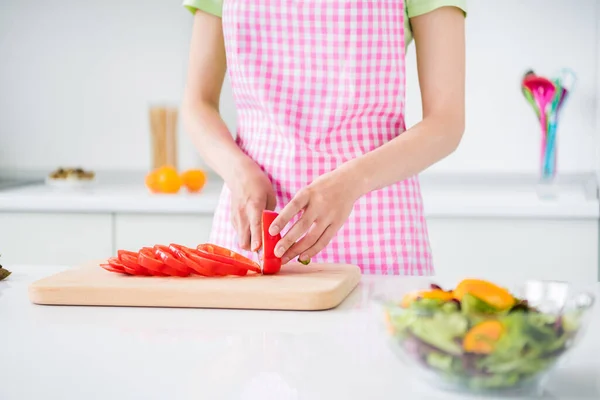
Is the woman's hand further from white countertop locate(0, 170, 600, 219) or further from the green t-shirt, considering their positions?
white countertop locate(0, 170, 600, 219)

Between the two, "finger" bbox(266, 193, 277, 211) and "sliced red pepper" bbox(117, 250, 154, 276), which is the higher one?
"finger" bbox(266, 193, 277, 211)

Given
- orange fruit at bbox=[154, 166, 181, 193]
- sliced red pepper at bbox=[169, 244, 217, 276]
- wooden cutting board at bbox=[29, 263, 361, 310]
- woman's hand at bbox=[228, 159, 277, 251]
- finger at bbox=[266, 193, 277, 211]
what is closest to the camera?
wooden cutting board at bbox=[29, 263, 361, 310]

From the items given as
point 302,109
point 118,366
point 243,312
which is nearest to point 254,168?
point 302,109

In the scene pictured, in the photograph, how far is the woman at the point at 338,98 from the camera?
4.58 feet

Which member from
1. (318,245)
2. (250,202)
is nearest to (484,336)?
(318,245)

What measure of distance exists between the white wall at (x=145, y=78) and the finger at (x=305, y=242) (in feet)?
5.40

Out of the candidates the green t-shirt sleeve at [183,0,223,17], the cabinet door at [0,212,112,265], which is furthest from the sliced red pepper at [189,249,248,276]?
the cabinet door at [0,212,112,265]

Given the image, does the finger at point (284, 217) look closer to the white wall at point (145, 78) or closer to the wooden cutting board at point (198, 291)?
the wooden cutting board at point (198, 291)

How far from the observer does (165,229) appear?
7.48 ft

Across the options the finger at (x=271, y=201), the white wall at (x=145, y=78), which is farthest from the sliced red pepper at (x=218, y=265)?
the white wall at (x=145, y=78)

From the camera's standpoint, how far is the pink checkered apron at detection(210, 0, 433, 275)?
1442 millimetres

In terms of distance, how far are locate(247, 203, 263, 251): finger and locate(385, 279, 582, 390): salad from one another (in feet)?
1.67

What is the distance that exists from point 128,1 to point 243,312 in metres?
2.08

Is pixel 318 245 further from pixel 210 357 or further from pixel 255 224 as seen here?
pixel 210 357
